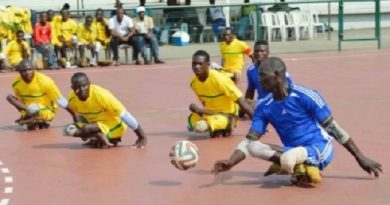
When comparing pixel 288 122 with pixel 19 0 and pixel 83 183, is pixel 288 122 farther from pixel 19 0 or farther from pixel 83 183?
pixel 19 0

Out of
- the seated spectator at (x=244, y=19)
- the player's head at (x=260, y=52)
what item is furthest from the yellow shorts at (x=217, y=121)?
the seated spectator at (x=244, y=19)

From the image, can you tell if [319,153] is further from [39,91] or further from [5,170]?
[39,91]

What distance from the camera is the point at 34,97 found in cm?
1282

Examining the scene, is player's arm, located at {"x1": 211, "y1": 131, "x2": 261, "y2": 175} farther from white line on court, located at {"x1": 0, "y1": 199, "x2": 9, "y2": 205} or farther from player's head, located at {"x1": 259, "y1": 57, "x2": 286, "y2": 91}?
white line on court, located at {"x1": 0, "y1": 199, "x2": 9, "y2": 205}

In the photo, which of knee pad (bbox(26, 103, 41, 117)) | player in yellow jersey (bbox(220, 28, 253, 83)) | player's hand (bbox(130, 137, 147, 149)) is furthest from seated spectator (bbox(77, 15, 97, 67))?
player's hand (bbox(130, 137, 147, 149))

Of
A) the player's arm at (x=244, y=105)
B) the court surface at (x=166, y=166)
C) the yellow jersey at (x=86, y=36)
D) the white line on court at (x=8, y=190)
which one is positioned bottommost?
the court surface at (x=166, y=166)

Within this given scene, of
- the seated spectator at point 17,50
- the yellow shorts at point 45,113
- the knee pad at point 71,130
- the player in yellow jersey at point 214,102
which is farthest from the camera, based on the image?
the seated spectator at point 17,50

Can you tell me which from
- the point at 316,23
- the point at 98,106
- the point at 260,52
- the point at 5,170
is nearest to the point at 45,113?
the point at 98,106

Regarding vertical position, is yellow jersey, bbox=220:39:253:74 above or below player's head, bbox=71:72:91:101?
below

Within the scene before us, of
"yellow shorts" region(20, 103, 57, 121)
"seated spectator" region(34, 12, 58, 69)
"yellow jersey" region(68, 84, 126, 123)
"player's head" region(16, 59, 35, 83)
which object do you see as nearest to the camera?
"yellow jersey" region(68, 84, 126, 123)

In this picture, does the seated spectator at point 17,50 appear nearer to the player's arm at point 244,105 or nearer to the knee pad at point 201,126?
the knee pad at point 201,126

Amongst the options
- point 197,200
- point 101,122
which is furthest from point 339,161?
point 101,122

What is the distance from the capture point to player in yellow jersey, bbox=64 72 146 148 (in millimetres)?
10531

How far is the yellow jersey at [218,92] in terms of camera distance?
1128 centimetres
